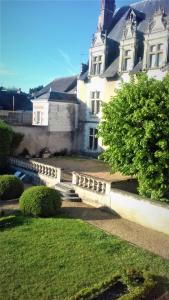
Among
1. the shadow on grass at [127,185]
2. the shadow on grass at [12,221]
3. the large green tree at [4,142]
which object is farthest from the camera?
the large green tree at [4,142]

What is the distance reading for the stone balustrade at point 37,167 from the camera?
54.4 ft

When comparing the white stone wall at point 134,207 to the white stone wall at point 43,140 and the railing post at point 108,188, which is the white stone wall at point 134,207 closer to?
the railing post at point 108,188

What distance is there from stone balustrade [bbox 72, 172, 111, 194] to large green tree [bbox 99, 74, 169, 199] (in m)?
0.99

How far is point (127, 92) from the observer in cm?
1312

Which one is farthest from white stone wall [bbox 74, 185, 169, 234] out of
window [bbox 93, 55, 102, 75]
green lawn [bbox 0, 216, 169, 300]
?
window [bbox 93, 55, 102, 75]

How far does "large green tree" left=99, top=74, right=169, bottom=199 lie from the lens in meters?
11.9

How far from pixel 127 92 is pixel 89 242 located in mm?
6695

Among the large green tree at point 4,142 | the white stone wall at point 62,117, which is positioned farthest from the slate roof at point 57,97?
the large green tree at point 4,142

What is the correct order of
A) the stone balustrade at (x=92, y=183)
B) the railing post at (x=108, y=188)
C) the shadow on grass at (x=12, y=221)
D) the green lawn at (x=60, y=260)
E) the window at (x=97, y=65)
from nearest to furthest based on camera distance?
the green lawn at (x=60, y=260) < the shadow on grass at (x=12, y=221) < the railing post at (x=108, y=188) < the stone balustrade at (x=92, y=183) < the window at (x=97, y=65)

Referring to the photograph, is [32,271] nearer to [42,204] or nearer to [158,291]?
[158,291]

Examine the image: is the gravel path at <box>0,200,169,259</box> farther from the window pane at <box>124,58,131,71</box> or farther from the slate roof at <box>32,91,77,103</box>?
the window pane at <box>124,58,131,71</box>

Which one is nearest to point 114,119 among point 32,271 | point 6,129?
point 32,271

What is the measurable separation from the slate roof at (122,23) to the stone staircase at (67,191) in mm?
11096

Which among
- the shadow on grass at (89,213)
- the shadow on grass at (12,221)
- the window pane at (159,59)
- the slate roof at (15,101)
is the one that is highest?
the window pane at (159,59)
